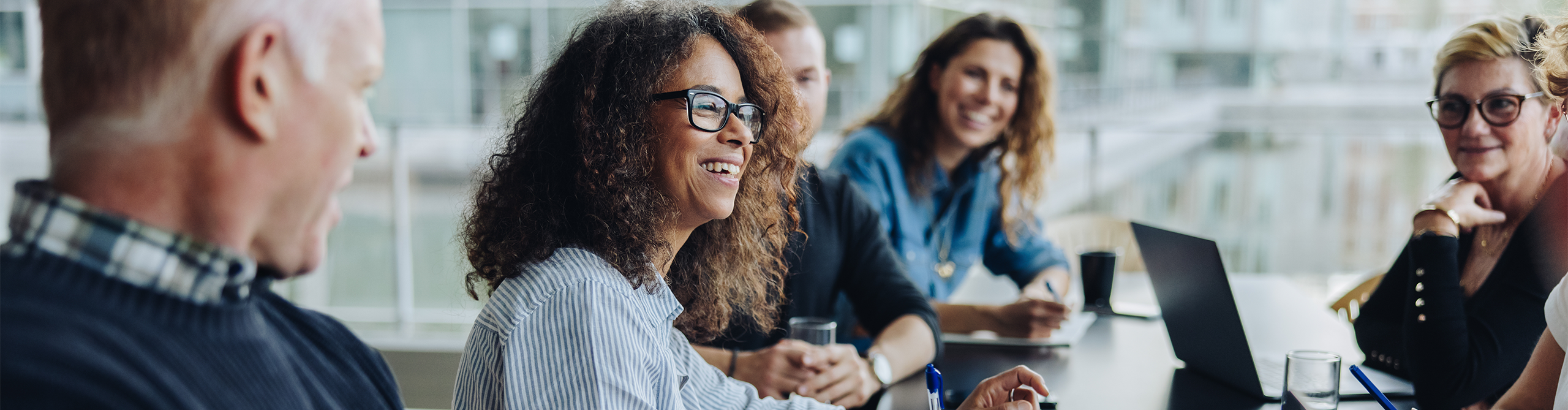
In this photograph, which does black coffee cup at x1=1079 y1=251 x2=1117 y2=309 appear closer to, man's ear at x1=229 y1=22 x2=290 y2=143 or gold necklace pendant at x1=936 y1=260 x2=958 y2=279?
gold necklace pendant at x1=936 y1=260 x2=958 y2=279

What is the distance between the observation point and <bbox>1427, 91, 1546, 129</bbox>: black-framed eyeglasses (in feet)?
5.23

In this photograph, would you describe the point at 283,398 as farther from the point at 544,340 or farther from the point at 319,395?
the point at 544,340

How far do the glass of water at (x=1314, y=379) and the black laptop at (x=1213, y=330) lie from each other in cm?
6

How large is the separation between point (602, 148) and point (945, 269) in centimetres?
160

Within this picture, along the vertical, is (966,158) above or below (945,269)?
above

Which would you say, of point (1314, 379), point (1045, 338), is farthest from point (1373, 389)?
point (1045, 338)

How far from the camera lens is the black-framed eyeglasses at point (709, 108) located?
3.85ft

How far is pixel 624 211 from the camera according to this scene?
3.66ft

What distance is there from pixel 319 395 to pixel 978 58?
1.95 metres

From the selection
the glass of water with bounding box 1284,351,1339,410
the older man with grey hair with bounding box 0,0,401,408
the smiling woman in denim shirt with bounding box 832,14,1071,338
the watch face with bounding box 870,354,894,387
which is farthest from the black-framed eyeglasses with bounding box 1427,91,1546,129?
the older man with grey hair with bounding box 0,0,401,408

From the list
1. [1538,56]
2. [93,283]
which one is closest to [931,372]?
[93,283]

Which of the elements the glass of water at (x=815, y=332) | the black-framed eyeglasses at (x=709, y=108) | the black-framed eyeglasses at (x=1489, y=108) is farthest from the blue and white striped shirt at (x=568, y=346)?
the black-framed eyeglasses at (x=1489, y=108)

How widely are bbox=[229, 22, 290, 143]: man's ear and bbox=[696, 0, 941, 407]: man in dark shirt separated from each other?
0.90 metres

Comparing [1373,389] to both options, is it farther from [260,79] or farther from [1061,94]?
[1061,94]
